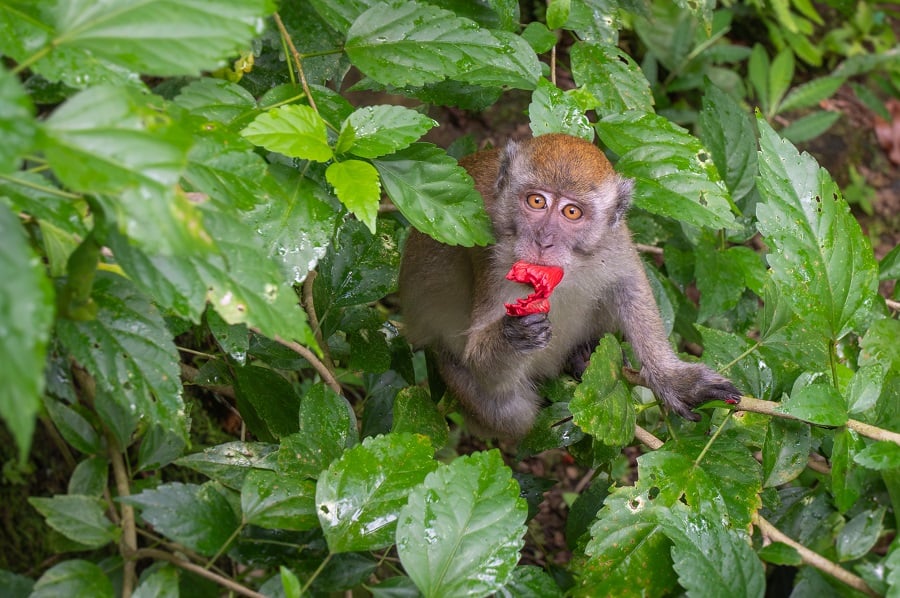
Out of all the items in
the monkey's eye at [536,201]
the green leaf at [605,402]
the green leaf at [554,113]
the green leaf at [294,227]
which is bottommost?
the green leaf at [605,402]

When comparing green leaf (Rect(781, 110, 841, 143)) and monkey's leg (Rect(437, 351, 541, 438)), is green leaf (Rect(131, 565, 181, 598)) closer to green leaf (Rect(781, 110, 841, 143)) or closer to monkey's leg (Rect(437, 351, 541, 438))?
monkey's leg (Rect(437, 351, 541, 438))

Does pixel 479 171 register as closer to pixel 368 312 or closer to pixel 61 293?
pixel 368 312

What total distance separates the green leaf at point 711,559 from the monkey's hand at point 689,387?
1097 millimetres

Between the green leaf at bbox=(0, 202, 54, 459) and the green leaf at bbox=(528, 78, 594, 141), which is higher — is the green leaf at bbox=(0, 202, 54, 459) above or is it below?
above

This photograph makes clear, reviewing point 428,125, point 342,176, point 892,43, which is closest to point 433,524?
point 342,176

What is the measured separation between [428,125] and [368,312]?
1121 mm

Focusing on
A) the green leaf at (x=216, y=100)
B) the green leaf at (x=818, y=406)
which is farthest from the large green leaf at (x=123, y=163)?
the green leaf at (x=818, y=406)

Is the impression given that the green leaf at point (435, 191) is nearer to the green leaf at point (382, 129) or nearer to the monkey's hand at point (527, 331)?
the green leaf at point (382, 129)

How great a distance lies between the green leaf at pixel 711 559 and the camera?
2.41 meters

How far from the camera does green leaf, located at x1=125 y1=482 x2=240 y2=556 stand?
2.29 metres

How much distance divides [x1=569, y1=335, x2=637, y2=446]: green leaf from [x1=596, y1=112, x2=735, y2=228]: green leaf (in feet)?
1.73

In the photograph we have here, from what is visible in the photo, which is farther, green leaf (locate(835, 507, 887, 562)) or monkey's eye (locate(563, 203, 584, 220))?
monkey's eye (locate(563, 203, 584, 220))

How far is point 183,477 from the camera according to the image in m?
4.20

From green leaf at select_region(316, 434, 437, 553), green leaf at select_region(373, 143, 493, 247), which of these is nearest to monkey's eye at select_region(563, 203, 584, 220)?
green leaf at select_region(373, 143, 493, 247)
